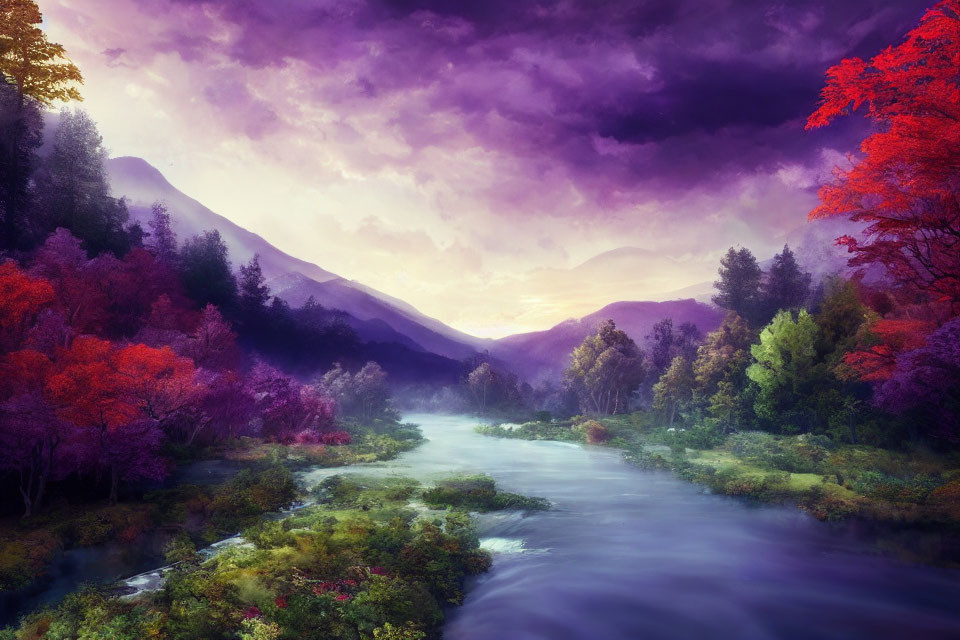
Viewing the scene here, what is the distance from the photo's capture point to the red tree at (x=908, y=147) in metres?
13.7

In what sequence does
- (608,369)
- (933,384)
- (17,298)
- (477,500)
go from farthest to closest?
(608,369), (933,384), (477,500), (17,298)

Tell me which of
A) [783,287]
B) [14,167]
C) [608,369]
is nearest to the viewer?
[14,167]

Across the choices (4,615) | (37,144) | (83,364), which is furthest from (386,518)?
(37,144)

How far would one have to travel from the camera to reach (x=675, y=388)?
39781mm

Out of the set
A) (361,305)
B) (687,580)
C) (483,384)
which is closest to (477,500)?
(687,580)

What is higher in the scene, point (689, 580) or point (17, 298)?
point (17, 298)

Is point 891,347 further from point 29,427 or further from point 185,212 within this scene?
→ point 185,212

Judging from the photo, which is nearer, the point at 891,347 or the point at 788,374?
the point at 891,347

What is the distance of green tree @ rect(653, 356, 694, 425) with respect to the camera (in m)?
39.5

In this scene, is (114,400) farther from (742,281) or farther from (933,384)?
(742,281)

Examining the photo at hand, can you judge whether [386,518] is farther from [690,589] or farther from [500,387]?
[500,387]

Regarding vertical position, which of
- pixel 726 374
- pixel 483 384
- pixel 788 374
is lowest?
pixel 483 384

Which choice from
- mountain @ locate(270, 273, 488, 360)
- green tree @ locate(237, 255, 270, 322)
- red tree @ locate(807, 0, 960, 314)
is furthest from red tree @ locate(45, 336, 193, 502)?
mountain @ locate(270, 273, 488, 360)

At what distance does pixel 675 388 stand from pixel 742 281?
18838 millimetres
